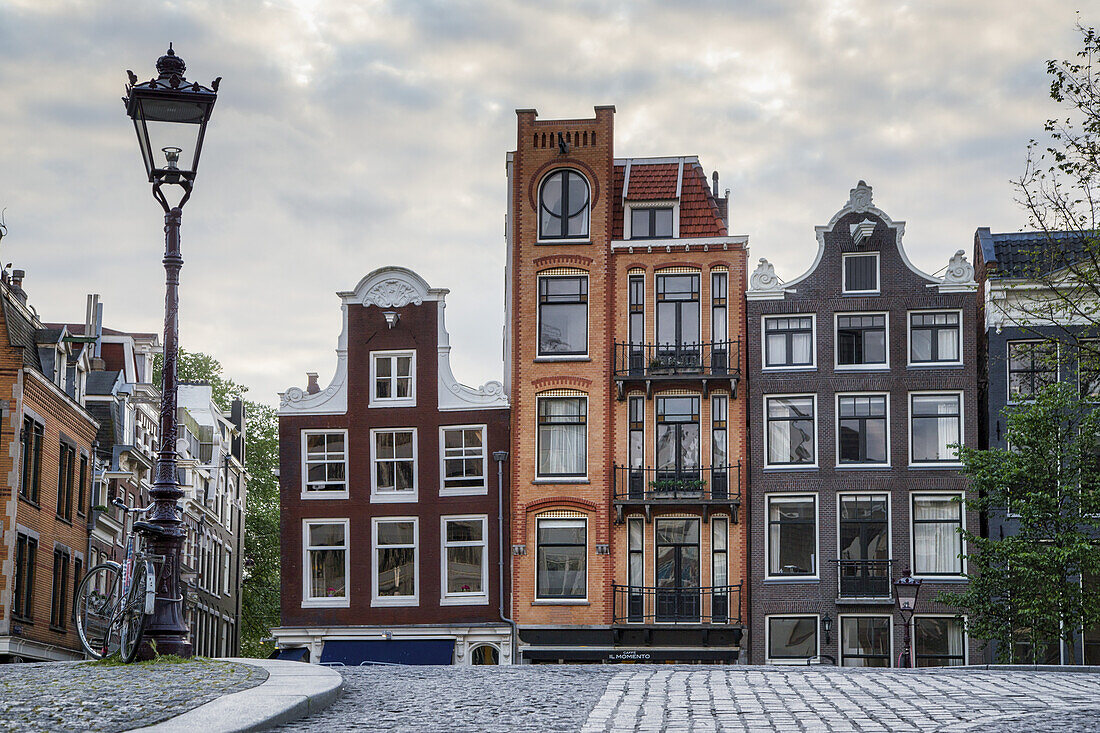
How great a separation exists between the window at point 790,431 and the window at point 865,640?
4405 mm

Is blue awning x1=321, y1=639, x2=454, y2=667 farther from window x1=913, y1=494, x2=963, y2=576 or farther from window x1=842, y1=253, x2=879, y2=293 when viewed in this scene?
window x1=842, y1=253, x2=879, y2=293

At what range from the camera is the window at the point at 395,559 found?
4453 cm

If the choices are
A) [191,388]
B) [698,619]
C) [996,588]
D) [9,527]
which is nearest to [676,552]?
[698,619]

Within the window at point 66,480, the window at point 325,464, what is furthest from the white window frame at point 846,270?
the window at point 66,480

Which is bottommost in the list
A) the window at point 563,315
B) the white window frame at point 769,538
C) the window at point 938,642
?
the window at point 938,642

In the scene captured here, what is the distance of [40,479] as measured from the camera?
44.1 m

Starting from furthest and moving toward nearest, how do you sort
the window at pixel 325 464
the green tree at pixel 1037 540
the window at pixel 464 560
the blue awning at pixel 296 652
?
the window at pixel 325 464 → the blue awning at pixel 296 652 → the window at pixel 464 560 → the green tree at pixel 1037 540

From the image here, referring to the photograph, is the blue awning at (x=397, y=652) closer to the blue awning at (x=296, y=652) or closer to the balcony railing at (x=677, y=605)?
the blue awning at (x=296, y=652)

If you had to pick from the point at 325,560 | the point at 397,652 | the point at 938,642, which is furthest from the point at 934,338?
the point at 325,560

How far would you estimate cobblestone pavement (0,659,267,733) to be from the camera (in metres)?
10.9

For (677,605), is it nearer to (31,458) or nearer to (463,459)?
(463,459)

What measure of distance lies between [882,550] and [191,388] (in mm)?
37317

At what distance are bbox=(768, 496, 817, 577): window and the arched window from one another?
9.51 m

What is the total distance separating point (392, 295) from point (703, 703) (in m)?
32.5
